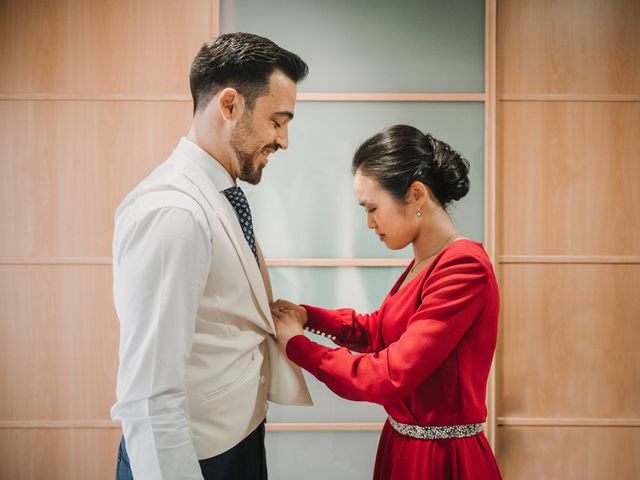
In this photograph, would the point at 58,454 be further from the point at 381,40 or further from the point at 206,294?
the point at 381,40

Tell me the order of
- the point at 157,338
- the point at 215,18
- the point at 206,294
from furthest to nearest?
the point at 215,18 < the point at 206,294 < the point at 157,338

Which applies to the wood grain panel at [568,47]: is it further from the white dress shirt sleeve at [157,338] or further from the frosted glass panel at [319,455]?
the white dress shirt sleeve at [157,338]

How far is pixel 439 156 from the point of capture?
4.29 ft

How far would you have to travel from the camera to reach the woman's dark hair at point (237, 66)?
1.10 meters

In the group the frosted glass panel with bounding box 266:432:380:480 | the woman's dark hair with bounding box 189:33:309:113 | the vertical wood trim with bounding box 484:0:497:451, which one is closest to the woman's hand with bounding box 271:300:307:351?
the woman's dark hair with bounding box 189:33:309:113

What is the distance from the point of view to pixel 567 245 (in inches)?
84.2

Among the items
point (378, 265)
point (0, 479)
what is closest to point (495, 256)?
point (378, 265)

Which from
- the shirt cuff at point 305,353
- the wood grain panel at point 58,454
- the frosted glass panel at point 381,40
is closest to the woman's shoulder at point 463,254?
the shirt cuff at point 305,353

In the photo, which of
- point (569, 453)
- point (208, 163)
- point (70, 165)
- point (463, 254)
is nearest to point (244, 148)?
point (208, 163)

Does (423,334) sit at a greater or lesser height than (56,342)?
greater

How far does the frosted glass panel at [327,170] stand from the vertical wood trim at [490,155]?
0.12 feet

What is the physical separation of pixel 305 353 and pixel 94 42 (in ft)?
5.27

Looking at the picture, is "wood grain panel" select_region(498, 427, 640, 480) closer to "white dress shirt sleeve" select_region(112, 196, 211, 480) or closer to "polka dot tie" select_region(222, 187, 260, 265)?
"polka dot tie" select_region(222, 187, 260, 265)

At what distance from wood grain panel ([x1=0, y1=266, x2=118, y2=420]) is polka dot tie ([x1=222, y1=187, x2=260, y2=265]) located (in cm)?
109
